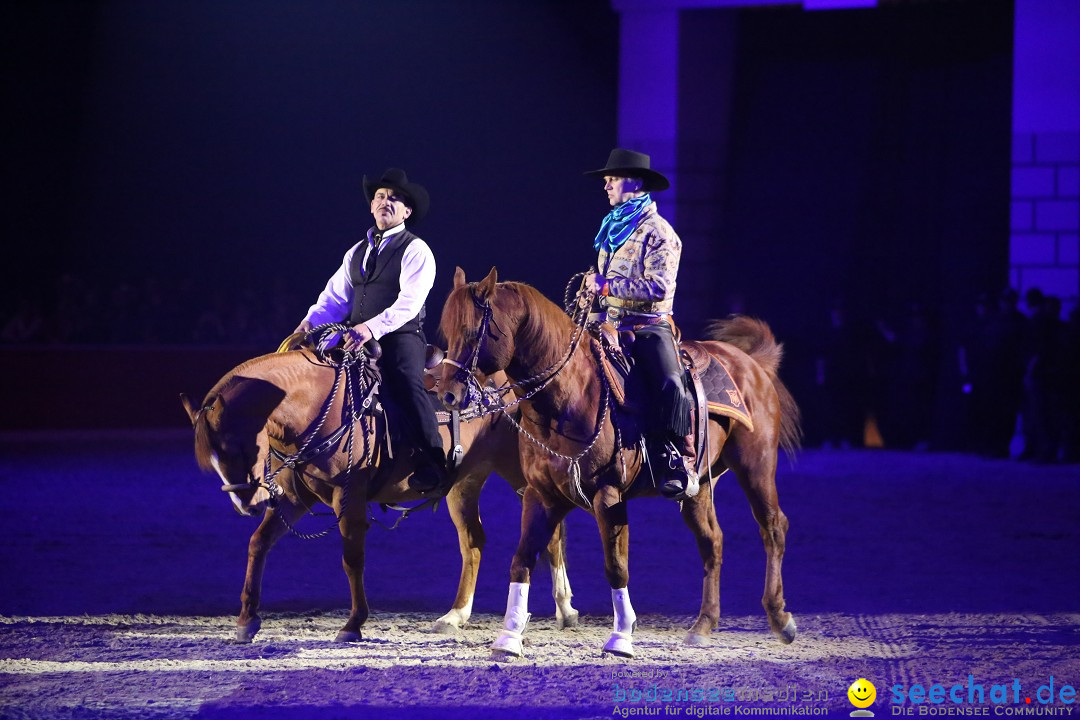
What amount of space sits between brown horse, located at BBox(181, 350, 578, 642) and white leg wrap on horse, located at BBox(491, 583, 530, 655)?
751 mm

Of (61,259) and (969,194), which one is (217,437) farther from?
(61,259)

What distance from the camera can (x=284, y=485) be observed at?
6176mm

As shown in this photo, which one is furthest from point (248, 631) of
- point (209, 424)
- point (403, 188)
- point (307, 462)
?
point (403, 188)

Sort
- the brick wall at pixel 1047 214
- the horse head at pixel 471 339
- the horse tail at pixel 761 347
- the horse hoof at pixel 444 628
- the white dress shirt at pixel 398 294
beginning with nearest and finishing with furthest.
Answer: the horse head at pixel 471 339
the white dress shirt at pixel 398 294
the horse hoof at pixel 444 628
the horse tail at pixel 761 347
the brick wall at pixel 1047 214

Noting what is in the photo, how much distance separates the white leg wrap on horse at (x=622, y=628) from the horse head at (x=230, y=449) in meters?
1.68

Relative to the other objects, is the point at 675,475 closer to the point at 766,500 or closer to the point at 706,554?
the point at 706,554

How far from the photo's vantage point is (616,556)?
18.3ft

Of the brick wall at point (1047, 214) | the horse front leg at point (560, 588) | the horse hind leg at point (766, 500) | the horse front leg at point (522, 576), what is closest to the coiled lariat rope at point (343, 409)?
the horse front leg at point (522, 576)

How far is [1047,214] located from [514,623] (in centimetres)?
1070

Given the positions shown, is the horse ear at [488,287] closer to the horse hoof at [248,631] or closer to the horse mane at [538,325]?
the horse mane at [538,325]

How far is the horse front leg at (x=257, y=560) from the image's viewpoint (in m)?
5.92

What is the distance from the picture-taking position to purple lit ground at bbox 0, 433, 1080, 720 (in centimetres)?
506

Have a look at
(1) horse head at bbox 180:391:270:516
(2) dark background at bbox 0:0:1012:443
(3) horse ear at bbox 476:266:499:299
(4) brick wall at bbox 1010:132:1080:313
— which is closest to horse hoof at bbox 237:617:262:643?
(1) horse head at bbox 180:391:270:516

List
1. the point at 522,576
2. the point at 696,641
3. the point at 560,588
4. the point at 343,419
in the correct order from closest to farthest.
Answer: the point at 522,576 < the point at 696,641 < the point at 343,419 < the point at 560,588
